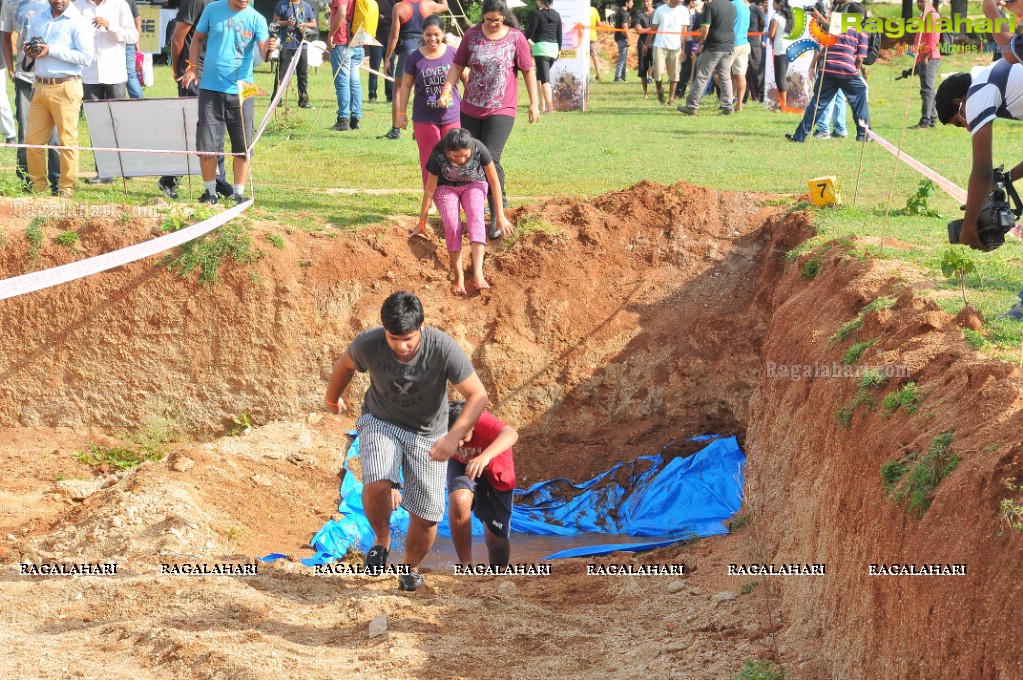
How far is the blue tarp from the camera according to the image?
9609 millimetres

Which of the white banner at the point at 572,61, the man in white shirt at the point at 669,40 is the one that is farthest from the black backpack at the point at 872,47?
the white banner at the point at 572,61

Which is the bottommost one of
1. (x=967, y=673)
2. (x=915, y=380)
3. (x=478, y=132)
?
(x=967, y=673)

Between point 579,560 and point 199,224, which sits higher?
point 199,224

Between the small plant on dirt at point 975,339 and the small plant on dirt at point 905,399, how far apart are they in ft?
1.41

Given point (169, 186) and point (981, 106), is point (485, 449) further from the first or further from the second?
point (169, 186)

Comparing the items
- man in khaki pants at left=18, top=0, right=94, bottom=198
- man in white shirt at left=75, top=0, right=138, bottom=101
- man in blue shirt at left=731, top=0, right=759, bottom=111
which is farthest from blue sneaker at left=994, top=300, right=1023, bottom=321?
man in blue shirt at left=731, top=0, right=759, bottom=111

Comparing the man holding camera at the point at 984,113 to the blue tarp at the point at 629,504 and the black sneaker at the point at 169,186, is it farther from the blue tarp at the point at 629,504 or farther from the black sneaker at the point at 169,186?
the black sneaker at the point at 169,186

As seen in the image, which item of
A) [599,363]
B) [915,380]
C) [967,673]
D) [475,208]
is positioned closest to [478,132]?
[475,208]

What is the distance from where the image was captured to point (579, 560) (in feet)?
29.6

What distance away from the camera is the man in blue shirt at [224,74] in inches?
440

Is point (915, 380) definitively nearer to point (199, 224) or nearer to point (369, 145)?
point (199, 224)

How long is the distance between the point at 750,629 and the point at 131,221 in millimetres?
7213

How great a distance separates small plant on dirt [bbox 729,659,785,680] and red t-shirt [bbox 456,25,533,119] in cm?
619

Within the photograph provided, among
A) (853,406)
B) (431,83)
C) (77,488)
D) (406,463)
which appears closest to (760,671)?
(853,406)
